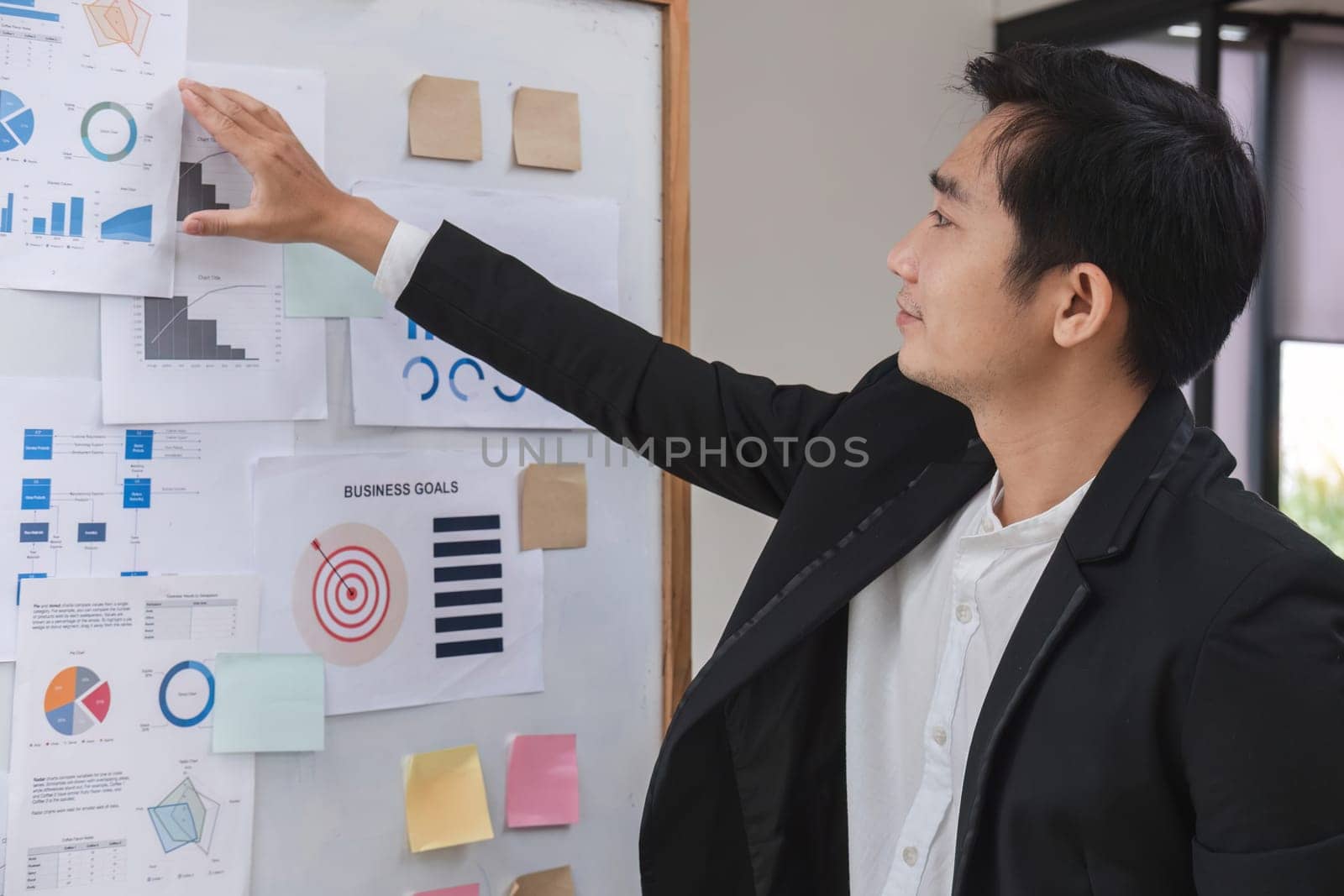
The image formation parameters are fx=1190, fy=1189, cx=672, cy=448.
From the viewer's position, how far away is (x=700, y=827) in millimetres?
1103

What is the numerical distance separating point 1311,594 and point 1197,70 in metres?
1.54

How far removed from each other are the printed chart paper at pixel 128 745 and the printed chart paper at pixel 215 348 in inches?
6.1

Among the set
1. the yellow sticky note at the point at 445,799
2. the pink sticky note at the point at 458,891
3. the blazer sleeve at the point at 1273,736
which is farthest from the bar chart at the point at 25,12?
the blazer sleeve at the point at 1273,736

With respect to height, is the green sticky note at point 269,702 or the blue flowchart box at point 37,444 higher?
the blue flowchart box at point 37,444

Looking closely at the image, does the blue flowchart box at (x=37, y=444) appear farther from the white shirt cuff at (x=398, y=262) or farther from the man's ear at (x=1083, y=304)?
the man's ear at (x=1083, y=304)

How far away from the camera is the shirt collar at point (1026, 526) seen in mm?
969

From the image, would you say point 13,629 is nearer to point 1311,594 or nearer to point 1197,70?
point 1311,594

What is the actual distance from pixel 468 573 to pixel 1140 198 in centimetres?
70

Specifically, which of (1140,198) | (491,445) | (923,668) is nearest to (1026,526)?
(923,668)

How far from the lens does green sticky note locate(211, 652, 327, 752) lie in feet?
3.49

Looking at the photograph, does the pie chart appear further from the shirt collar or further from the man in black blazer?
the shirt collar

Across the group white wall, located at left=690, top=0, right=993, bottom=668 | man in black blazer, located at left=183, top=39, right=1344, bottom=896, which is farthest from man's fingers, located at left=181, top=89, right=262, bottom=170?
white wall, located at left=690, top=0, right=993, bottom=668

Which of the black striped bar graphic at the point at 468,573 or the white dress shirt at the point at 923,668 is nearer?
the white dress shirt at the point at 923,668

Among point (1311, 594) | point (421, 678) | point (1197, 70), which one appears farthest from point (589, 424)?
point (1197, 70)
